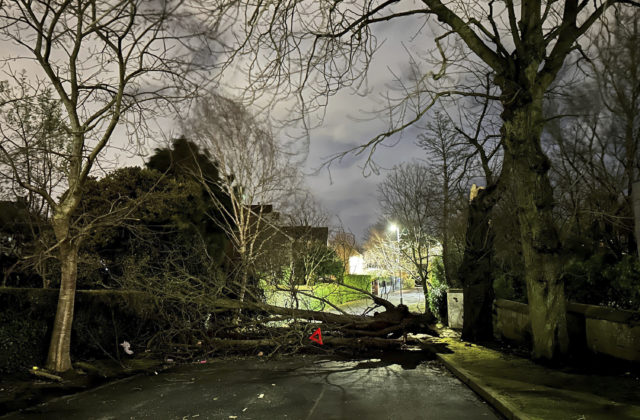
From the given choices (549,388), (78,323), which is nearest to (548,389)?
(549,388)

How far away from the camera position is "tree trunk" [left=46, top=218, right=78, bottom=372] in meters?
9.94

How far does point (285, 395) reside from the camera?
778 cm

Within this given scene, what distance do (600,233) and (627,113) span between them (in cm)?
349

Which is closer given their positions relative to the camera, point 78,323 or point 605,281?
point 605,281

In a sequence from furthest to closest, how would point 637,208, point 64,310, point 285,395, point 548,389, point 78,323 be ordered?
point 78,323, point 64,310, point 285,395, point 548,389, point 637,208

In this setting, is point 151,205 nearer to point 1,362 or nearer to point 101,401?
point 1,362

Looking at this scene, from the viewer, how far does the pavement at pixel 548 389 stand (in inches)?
226

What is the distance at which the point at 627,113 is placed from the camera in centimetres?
1266

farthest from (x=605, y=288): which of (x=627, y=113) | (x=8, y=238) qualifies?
(x=8, y=238)

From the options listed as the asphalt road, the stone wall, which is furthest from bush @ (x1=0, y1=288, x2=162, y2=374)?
the stone wall

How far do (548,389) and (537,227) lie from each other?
10.9ft

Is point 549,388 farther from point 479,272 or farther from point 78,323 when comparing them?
point 78,323

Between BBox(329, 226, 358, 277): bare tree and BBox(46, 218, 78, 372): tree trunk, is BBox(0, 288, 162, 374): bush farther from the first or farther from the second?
BBox(329, 226, 358, 277): bare tree

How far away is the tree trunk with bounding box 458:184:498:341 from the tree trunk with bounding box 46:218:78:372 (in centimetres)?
1012
